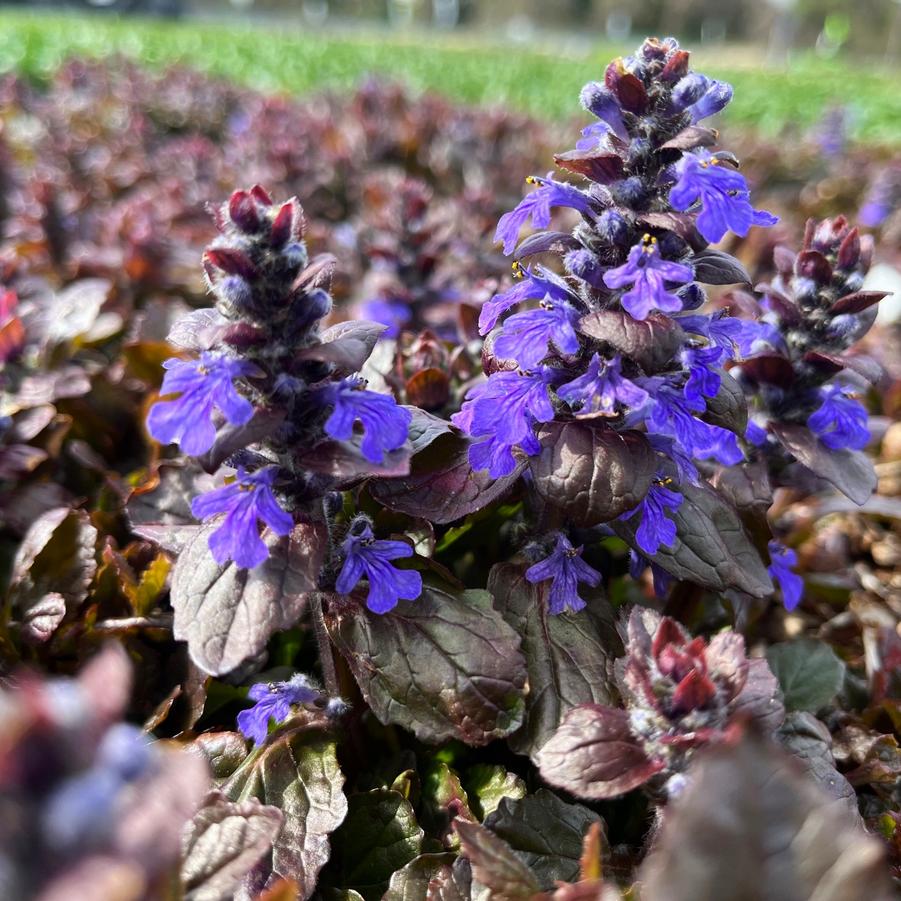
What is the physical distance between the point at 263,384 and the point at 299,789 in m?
0.82

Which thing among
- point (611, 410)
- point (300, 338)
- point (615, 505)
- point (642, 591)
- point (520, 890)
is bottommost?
point (642, 591)

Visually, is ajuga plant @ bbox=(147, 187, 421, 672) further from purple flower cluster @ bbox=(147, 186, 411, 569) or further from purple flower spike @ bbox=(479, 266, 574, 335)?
purple flower spike @ bbox=(479, 266, 574, 335)

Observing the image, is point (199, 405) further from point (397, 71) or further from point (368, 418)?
point (397, 71)

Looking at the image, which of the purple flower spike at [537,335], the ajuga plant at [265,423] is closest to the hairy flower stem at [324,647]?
the ajuga plant at [265,423]

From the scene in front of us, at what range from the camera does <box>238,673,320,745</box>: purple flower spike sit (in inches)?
61.8

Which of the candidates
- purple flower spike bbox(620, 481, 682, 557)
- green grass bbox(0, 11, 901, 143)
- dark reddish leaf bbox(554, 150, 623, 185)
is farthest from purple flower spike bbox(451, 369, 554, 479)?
green grass bbox(0, 11, 901, 143)

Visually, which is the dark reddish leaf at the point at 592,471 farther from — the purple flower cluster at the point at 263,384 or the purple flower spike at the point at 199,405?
the purple flower spike at the point at 199,405

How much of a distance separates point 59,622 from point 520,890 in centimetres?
127

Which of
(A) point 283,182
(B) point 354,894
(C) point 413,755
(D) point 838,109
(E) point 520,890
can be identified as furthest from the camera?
(D) point 838,109

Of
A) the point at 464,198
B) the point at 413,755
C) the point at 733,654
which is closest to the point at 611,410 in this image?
the point at 733,654

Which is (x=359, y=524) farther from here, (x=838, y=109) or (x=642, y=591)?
(x=838, y=109)

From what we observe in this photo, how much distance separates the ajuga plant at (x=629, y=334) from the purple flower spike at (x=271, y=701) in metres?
0.54

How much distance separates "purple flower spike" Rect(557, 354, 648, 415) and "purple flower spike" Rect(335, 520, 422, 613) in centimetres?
43

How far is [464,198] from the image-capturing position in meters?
4.39
